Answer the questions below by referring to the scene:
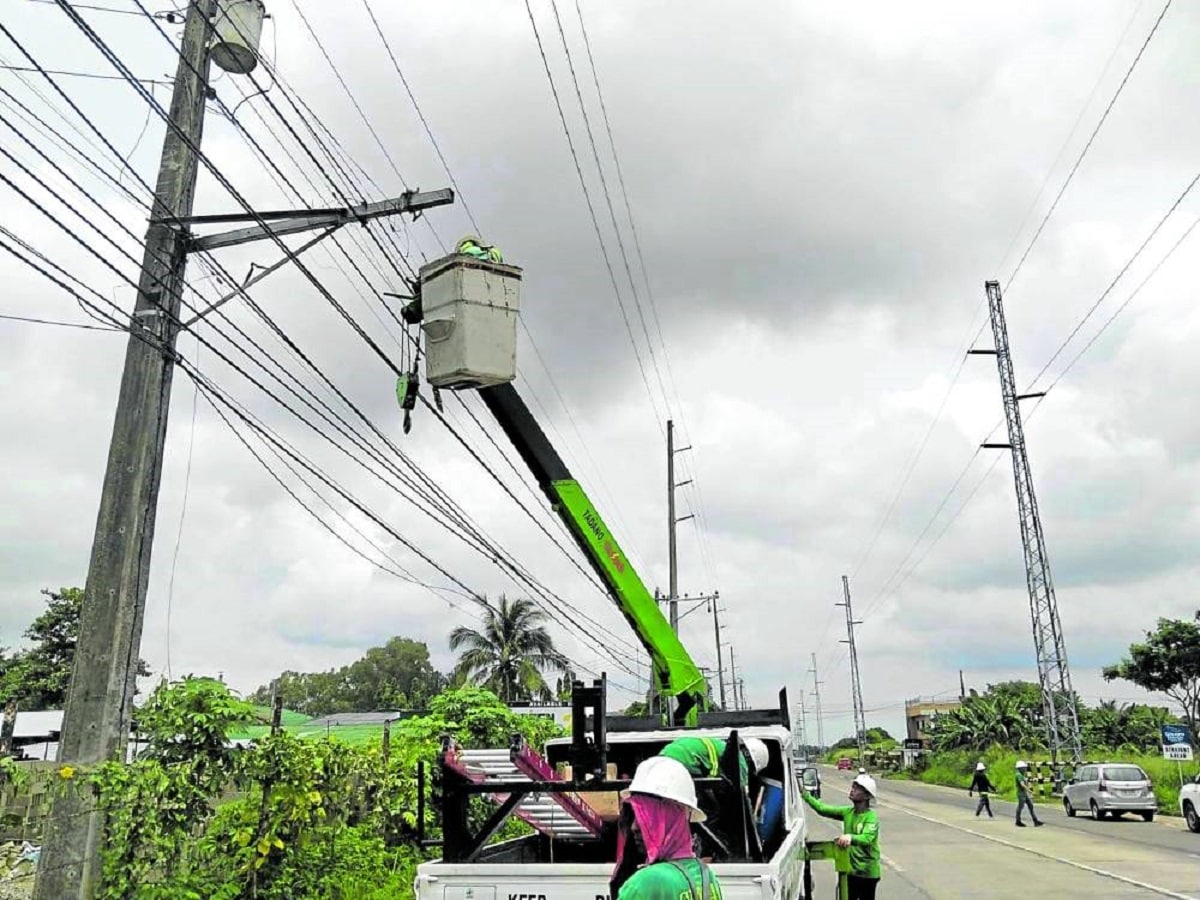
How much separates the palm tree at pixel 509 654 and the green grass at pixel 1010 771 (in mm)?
21765

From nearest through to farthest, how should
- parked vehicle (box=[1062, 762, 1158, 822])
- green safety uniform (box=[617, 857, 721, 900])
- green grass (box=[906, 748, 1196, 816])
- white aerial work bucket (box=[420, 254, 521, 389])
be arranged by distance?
1. green safety uniform (box=[617, 857, 721, 900])
2. white aerial work bucket (box=[420, 254, 521, 389])
3. parked vehicle (box=[1062, 762, 1158, 822])
4. green grass (box=[906, 748, 1196, 816])

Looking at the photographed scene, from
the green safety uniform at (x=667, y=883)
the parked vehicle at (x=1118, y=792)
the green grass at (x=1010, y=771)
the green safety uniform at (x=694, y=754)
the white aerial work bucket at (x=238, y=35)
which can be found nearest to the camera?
the green safety uniform at (x=667, y=883)

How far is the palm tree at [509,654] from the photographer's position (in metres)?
48.1

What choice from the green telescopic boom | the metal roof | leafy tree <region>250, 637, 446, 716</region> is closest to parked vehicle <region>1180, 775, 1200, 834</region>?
the green telescopic boom

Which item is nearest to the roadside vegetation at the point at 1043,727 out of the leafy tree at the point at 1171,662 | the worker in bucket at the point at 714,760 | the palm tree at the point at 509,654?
the leafy tree at the point at 1171,662

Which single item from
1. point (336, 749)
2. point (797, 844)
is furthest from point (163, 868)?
point (797, 844)

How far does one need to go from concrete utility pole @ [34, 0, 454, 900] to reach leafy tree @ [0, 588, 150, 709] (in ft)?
115

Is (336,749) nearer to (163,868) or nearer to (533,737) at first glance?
(163,868)

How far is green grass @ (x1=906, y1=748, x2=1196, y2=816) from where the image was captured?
33094 millimetres

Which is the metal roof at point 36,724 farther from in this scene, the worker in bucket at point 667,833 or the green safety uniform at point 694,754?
the worker in bucket at point 667,833

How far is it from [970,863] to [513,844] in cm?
1237

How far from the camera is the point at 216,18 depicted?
943 cm

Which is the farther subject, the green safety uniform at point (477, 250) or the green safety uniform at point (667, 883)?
the green safety uniform at point (477, 250)

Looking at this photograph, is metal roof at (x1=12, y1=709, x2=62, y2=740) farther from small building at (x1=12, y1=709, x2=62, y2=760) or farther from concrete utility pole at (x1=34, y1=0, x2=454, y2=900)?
concrete utility pole at (x1=34, y1=0, x2=454, y2=900)
